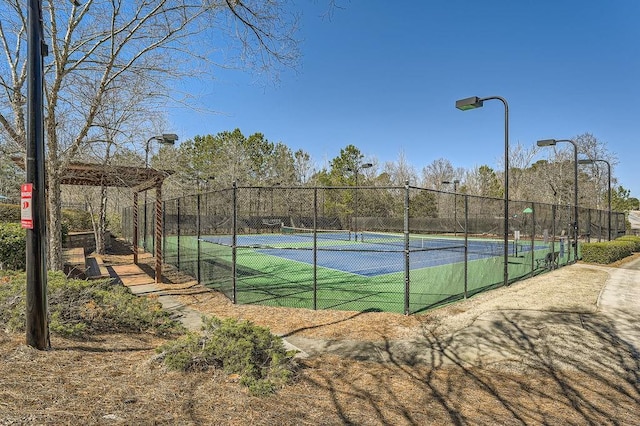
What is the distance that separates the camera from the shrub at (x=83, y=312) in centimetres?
461

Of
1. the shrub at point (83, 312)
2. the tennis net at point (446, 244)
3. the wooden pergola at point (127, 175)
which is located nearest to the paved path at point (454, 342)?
the shrub at point (83, 312)

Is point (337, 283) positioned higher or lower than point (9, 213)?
lower

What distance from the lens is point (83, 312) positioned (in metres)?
5.34

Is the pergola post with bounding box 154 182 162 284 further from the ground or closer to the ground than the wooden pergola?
closer to the ground

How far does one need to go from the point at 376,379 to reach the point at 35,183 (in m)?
4.15

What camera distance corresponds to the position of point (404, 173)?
166ft

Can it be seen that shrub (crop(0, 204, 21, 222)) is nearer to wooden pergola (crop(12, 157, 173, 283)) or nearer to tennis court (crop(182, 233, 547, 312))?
wooden pergola (crop(12, 157, 173, 283))

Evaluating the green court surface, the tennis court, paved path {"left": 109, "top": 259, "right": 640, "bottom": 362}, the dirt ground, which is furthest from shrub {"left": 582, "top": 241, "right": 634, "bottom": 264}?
the dirt ground

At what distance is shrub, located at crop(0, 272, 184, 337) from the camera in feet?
15.1

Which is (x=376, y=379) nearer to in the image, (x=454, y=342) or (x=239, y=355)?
(x=239, y=355)

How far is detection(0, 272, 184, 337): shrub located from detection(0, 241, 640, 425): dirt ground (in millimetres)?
245

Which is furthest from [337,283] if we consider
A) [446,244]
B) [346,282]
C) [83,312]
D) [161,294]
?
[446,244]

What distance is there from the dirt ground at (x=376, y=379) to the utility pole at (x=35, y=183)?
301 millimetres

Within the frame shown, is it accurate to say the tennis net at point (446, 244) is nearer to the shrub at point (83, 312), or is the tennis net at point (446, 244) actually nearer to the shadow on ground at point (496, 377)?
the shadow on ground at point (496, 377)
